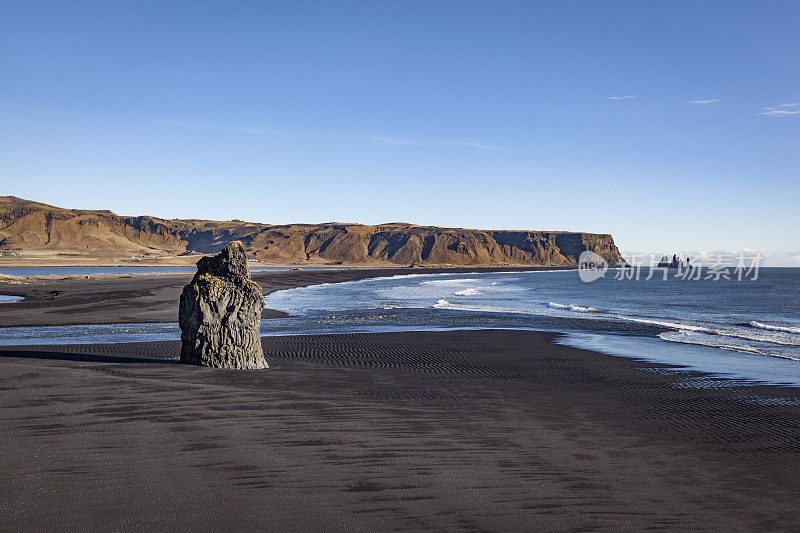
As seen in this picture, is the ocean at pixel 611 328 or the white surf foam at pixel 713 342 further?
the white surf foam at pixel 713 342

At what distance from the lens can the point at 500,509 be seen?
5926 millimetres

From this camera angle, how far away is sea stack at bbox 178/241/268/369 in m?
13.8

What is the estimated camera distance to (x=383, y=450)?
25.4ft

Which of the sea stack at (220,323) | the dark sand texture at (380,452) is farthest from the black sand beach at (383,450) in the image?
the sea stack at (220,323)

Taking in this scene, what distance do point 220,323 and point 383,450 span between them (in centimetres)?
777

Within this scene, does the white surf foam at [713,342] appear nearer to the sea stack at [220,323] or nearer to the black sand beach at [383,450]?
the black sand beach at [383,450]

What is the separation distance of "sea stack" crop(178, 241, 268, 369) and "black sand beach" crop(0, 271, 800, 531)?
60 centimetres

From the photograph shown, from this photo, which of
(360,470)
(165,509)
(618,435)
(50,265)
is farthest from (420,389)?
(50,265)

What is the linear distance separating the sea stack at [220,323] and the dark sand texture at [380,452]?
624mm

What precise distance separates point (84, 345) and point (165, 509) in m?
15.4

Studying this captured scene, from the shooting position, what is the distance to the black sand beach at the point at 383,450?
5730mm

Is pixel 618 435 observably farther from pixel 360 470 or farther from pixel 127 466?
pixel 127 466

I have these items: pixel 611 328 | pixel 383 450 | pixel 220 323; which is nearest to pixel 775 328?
pixel 611 328

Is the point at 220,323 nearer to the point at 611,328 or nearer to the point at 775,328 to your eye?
the point at 611,328
